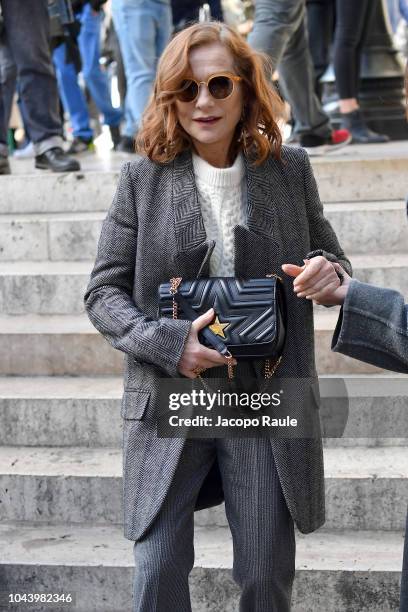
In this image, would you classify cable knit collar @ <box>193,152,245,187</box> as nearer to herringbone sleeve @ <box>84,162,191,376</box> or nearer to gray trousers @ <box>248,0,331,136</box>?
herringbone sleeve @ <box>84,162,191,376</box>

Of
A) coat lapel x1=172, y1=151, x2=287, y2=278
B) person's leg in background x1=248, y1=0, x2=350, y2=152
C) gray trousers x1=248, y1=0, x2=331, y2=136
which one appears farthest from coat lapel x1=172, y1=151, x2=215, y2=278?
person's leg in background x1=248, y1=0, x2=350, y2=152

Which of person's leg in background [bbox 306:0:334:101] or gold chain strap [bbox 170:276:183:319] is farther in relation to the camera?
person's leg in background [bbox 306:0:334:101]

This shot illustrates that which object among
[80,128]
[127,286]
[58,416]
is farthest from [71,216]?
[80,128]

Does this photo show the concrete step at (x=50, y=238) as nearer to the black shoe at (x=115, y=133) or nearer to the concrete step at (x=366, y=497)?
the concrete step at (x=366, y=497)

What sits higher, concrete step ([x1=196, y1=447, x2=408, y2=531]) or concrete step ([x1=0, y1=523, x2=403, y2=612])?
concrete step ([x1=196, y1=447, x2=408, y2=531])

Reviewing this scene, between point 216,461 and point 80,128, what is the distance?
650 centimetres

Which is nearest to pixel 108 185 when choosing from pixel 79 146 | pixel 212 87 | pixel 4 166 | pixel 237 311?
pixel 4 166

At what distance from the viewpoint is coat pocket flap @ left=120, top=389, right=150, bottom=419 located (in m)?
2.74

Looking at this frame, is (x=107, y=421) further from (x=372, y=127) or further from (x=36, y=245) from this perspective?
(x=372, y=127)

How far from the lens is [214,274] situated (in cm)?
274

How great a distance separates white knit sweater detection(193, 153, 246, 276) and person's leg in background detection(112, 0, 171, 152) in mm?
3375

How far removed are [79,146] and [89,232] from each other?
3.66 m

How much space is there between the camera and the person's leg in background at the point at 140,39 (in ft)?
20.1

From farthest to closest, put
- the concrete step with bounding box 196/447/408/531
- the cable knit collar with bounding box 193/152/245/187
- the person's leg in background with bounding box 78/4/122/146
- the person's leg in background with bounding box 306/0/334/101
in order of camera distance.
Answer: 1. the person's leg in background with bounding box 78/4/122/146
2. the person's leg in background with bounding box 306/0/334/101
3. the concrete step with bounding box 196/447/408/531
4. the cable knit collar with bounding box 193/152/245/187
